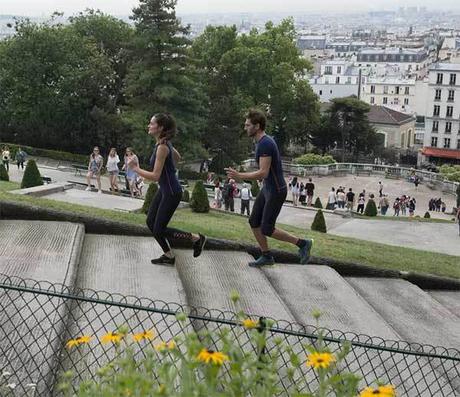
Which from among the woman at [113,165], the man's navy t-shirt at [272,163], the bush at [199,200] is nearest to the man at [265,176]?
the man's navy t-shirt at [272,163]

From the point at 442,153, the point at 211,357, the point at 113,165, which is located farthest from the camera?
the point at 442,153

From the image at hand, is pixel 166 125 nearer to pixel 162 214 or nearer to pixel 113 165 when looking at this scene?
pixel 162 214

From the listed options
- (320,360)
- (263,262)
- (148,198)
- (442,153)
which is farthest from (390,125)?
(320,360)

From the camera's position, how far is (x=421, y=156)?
7656 cm

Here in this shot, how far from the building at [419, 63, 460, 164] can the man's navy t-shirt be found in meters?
72.2

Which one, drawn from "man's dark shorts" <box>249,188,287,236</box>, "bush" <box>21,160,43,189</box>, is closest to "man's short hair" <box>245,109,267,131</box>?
"man's dark shorts" <box>249,188,287,236</box>

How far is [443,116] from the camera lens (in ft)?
249

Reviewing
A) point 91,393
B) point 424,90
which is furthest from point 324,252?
point 424,90

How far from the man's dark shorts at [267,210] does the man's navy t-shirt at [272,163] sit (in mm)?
60

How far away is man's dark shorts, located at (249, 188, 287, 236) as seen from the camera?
7.09 metres

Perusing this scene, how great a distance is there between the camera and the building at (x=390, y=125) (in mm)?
81188

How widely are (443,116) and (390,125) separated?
7.21 meters

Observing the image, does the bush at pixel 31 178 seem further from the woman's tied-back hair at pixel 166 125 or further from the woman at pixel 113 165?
the woman's tied-back hair at pixel 166 125

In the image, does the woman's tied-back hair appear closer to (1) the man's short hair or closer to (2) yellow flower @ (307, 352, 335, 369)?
(1) the man's short hair
